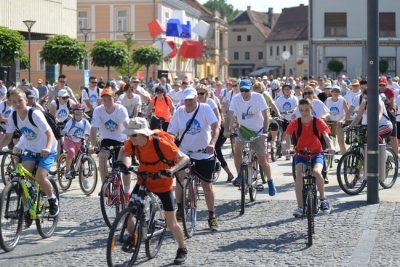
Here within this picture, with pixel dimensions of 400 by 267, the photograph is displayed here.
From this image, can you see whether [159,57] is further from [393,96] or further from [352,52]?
[393,96]

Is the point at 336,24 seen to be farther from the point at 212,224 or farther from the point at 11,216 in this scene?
the point at 11,216

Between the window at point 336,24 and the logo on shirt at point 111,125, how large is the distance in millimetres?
55496

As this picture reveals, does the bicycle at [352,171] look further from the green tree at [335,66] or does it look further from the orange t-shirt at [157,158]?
the green tree at [335,66]

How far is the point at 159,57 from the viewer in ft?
195

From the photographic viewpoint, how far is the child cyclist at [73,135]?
15.2 meters

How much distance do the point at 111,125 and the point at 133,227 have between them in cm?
404

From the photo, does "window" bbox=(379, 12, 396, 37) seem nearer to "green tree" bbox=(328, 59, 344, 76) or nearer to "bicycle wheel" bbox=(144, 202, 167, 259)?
"green tree" bbox=(328, 59, 344, 76)

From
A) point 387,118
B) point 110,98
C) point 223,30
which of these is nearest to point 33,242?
point 110,98

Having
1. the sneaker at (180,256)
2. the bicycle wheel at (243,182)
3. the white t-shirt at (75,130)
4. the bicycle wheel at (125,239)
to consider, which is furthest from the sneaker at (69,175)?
the bicycle wheel at (125,239)

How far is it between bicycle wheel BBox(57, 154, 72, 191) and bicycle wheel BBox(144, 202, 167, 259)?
601 centimetres

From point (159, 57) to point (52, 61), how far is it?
1923cm

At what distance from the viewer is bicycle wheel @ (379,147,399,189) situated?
15.2 m

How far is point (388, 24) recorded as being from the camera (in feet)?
219

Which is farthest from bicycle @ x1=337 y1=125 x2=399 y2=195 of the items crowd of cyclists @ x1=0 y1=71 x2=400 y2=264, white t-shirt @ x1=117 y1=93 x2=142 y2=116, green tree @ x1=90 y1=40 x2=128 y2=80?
green tree @ x1=90 y1=40 x2=128 y2=80
